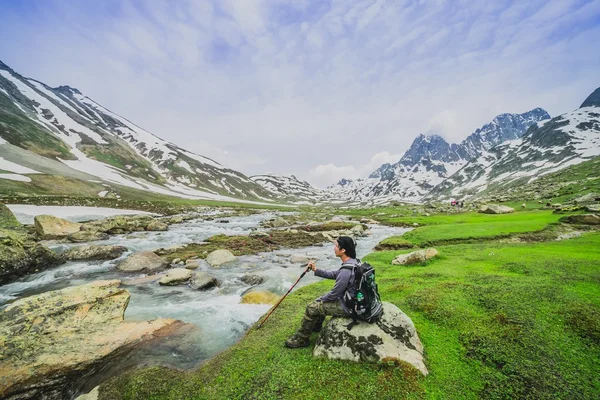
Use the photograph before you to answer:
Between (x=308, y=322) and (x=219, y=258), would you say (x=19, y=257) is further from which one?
(x=308, y=322)

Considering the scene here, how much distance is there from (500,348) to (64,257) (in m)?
33.3

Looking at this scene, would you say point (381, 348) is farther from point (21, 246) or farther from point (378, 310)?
point (21, 246)

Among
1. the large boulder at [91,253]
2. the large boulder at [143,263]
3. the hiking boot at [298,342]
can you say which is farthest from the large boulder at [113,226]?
the hiking boot at [298,342]

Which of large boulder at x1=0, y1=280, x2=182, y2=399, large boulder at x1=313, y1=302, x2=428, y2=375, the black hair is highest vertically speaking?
the black hair

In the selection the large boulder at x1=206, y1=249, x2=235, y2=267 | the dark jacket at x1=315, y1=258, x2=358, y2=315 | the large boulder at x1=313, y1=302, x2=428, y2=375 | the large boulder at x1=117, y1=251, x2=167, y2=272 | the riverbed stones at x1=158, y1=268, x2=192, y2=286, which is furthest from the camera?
the large boulder at x1=206, y1=249, x2=235, y2=267

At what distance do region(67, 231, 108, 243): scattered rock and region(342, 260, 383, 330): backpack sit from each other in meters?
39.0

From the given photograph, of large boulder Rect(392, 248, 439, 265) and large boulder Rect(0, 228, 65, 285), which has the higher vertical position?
large boulder Rect(392, 248, 439, 265)

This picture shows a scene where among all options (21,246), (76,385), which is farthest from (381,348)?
(21,246)

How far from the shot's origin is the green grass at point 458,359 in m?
6.47

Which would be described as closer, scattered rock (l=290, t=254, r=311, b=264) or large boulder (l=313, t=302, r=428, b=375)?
large boulder (l=313, t=302, r=428, b=375)

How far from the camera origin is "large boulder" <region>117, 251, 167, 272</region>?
22.4 metres

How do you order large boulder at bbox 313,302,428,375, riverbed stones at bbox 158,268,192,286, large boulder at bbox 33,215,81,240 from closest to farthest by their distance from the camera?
large boulder at bbox 313,302,428,375 → riverbed stones at bbox 158,268,192,286 → large boulder at bbox 33,215,81,240

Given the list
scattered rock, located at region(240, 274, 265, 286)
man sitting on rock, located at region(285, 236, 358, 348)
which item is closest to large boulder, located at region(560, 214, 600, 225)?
man sitting on rock, located at region(285, 236, 358, 348)

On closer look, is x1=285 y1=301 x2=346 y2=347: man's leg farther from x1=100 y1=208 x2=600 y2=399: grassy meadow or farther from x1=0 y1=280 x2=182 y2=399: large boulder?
x1=0 y1=280 x2=182 y2=399: large boulder
